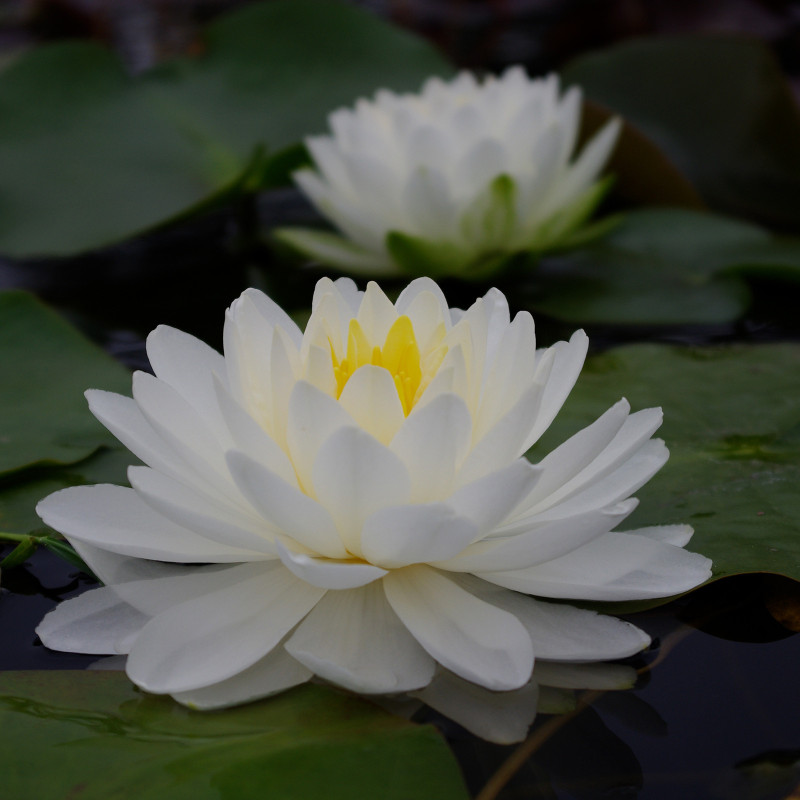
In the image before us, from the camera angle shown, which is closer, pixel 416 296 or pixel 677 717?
pixel 677 717

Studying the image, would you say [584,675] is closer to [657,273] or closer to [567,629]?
[567,629]

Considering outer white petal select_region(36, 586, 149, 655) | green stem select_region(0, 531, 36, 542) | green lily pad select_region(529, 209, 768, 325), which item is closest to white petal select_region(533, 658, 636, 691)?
outer white petal select_region(36, 586, 149, 655)

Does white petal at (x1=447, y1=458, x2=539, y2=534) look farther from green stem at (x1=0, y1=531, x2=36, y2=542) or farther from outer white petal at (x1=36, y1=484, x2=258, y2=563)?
green stem at (x1=0, y1=531, x2=36, y2=542)

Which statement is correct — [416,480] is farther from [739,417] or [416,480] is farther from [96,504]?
[739,417]

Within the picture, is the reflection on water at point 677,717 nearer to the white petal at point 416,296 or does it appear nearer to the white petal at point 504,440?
the white petal at point 504,440

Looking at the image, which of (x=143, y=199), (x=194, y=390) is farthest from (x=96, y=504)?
(x=143, y=199)

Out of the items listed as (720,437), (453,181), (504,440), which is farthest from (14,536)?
(453,181)

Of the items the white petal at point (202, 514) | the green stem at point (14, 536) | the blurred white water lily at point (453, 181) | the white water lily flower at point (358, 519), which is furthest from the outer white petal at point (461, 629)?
the blurred white water lily at point (453, 181)
